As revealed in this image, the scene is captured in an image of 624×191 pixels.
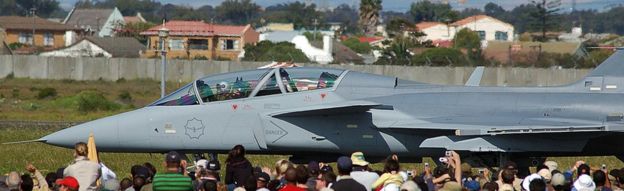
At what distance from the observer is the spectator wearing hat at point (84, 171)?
15.5 metres

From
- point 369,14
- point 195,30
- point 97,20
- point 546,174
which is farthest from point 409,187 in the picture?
point 97,20

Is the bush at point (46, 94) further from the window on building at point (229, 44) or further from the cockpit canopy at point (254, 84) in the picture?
the window on building at point (229, 44)

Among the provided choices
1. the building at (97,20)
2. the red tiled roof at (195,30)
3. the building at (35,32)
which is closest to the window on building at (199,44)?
the red tiled roof at (195,30)

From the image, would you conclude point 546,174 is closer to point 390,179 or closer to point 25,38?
point 390,179

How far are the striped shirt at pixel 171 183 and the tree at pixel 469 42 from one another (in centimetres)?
7155

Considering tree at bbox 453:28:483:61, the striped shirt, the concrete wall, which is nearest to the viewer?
the striped shirt

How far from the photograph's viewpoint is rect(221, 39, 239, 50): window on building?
116 m

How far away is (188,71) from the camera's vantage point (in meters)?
74.8

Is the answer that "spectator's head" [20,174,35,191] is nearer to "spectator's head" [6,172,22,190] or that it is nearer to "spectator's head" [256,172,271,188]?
"spectator's head" [6,172,22,190]

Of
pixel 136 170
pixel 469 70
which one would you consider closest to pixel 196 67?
pixel 469 70

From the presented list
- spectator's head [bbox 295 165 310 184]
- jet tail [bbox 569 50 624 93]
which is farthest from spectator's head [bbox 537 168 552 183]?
spectator's head [bbox 295 165 310 184]

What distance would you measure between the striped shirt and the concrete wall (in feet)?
156

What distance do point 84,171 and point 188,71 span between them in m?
59.4

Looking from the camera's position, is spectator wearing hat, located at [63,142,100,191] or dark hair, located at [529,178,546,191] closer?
dark hair, located at [529,178,546,191]
